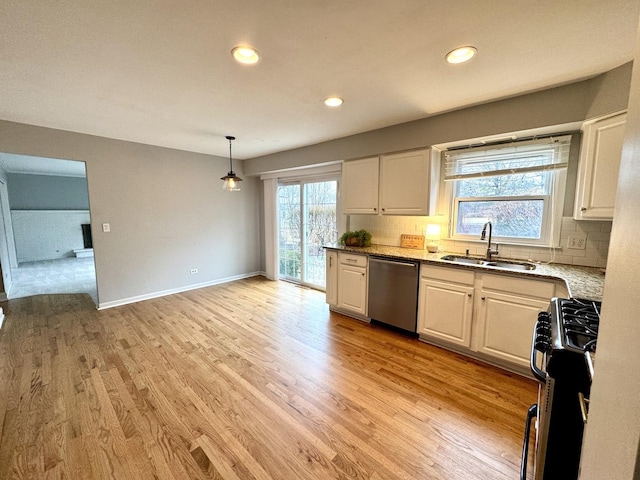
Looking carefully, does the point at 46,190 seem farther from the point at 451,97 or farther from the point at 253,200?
the point at 451,97

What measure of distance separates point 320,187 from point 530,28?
10.6ft

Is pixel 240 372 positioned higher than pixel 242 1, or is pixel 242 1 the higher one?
pixel 242 1

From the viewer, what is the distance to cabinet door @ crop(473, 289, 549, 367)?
2.14m

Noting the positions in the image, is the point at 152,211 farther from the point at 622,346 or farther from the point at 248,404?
the point at 622,346

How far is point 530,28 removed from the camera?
1413 mm

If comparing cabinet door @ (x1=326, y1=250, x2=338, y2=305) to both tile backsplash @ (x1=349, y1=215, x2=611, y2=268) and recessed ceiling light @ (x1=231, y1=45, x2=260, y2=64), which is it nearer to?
tile backsplash @ (x1=349, y1=215, x2=611, y2=268)

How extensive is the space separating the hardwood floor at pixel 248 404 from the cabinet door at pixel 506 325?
0.19 meters

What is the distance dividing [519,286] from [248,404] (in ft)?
7.56

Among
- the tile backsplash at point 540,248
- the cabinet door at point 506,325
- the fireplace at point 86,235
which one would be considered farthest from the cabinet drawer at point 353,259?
the fireplace at point 86,235

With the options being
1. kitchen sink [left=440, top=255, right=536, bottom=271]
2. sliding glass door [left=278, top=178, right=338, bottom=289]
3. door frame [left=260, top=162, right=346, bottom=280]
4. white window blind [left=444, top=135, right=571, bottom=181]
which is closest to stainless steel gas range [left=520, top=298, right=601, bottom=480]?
kitchen sink [left=440, top=255, right=536, bottom=271]

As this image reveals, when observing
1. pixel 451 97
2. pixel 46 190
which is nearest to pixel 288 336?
pixel 451 97

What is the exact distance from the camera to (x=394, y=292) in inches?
115

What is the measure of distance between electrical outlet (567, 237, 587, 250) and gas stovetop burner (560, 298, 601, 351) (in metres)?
1.16

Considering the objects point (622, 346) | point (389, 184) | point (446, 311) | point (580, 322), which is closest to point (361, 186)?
point (389, 184)
